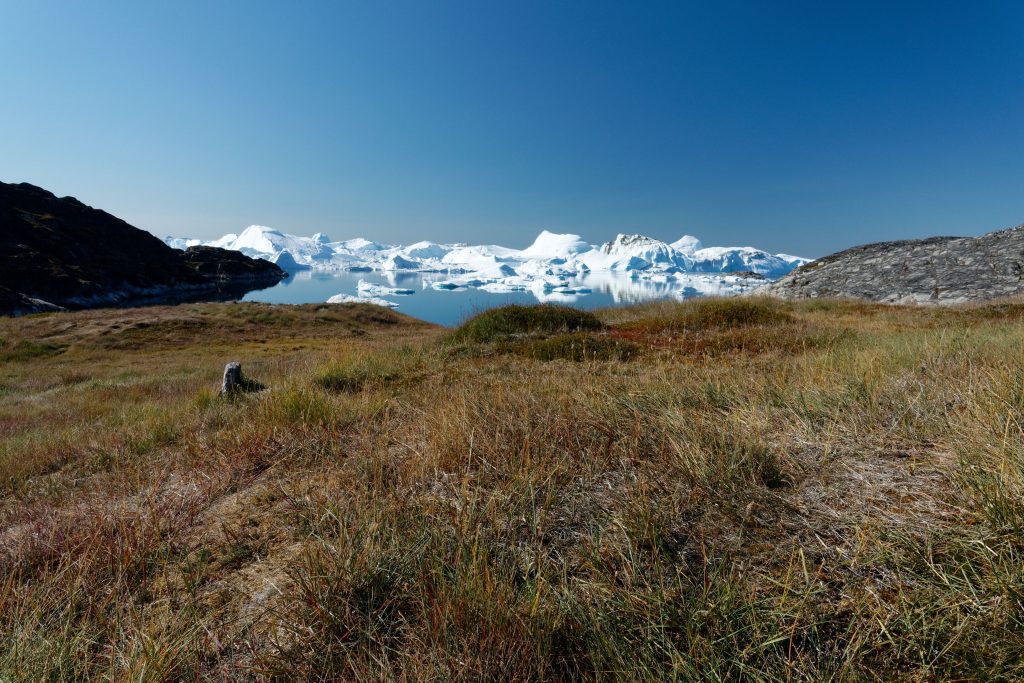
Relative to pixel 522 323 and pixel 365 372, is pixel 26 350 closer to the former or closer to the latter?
pixel 522 323

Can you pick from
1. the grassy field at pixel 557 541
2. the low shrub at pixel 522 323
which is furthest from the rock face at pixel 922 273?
the grassy field at pixel 557 541

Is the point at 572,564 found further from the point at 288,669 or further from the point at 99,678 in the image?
the point at 99,678

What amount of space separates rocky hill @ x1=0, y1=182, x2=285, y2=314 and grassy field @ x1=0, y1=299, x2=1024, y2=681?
6594 centimetres

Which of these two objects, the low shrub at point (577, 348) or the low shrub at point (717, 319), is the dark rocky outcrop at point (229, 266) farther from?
the low shrub at point (577, 348)

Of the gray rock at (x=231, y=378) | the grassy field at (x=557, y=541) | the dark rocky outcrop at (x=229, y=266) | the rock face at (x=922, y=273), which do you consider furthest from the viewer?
the dark rocky outcrop at (x=229, y=266)

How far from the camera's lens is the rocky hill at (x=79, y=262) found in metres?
62.6

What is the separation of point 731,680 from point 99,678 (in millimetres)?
2035

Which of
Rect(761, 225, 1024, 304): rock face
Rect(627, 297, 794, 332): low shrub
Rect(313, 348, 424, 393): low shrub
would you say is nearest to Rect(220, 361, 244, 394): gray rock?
Rect(313, 348, 424, 393): low shrub

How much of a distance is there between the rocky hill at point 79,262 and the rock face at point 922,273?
2869 inches

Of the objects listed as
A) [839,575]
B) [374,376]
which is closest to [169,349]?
[374,376]

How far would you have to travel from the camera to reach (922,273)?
17.4 metres

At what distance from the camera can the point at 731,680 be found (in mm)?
1215

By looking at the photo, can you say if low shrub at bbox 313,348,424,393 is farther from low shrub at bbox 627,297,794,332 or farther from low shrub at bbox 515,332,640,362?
low shrub at bbox 627,297,794,332

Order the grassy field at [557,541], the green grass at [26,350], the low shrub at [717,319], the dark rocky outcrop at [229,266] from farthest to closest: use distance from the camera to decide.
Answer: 1. the dark rocky outcrop at [229,266]
2. the green grass at [26,350]
3. the low shrub at [717,319]
4. the grassy field at [557,541]
